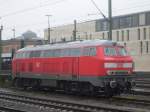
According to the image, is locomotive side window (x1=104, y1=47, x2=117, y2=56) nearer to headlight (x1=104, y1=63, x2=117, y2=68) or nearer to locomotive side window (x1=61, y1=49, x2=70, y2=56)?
headlight (x1=104, y1=63, x2=117, y2=68)

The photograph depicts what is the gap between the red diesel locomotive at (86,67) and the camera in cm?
2106

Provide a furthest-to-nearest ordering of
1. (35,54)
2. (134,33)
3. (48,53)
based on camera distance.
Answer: (134,33) → (35,54) → (48,53)

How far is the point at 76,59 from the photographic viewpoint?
22.6 m

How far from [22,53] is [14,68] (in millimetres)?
1623

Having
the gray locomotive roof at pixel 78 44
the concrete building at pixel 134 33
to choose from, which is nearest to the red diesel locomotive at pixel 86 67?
the gray locomotive roof at pixel 78 44

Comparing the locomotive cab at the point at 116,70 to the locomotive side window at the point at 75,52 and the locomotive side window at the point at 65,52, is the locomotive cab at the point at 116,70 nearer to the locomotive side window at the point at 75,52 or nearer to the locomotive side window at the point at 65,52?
the locomotive side window at the point at 75,52

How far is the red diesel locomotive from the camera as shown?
21.1 meters

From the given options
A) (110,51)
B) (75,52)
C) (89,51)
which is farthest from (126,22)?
(89,51)

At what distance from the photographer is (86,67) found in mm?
21828

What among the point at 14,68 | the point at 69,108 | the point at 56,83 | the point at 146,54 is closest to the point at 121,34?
the point at 146,54

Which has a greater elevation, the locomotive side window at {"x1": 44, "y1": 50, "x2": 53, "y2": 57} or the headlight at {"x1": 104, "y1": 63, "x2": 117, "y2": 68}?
the locomotive side window at {"x1": 44, "y1": 50, "x2": 53, "y2": 57}

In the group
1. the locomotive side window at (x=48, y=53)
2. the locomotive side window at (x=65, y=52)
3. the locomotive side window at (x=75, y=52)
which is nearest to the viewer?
the locomotive side window at (x=75, y=52)

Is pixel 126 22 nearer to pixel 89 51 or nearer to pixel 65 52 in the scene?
pixel 65 52

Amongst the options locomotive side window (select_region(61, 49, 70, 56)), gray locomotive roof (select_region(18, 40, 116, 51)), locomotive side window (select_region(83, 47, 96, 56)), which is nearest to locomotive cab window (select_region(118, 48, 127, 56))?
gray locomotive roof (select_region(18, 40, 116, 51))
